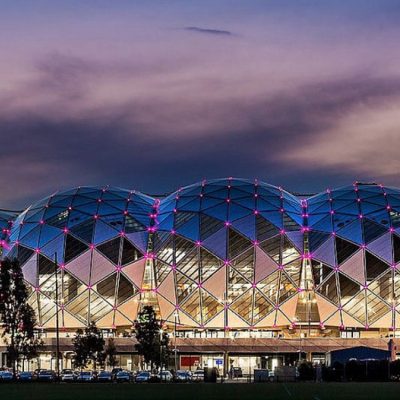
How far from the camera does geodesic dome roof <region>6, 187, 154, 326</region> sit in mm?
128000

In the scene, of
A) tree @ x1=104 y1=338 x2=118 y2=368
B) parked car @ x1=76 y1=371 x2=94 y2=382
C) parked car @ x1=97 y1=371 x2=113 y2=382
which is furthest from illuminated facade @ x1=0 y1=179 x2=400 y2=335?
parked car @ x1=76 y1=371 x2=94 y2=382

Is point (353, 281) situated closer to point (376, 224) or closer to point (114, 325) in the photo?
point (376, 224)

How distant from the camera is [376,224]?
128 meters

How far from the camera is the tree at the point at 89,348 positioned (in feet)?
363

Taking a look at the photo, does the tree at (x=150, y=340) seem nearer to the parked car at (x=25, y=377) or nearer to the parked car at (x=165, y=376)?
the parked car at (x=165, y=376)

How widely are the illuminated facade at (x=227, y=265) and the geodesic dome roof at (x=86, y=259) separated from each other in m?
0.12

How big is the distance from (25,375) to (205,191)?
45.9m

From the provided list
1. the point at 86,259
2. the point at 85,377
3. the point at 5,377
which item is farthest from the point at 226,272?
the point at 5,377

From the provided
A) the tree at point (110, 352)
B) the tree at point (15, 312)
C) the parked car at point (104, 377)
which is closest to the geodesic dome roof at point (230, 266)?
the tree at point (110, 352)

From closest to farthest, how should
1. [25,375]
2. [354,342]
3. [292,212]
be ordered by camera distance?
[25,375] → [354,342] → [292,212]

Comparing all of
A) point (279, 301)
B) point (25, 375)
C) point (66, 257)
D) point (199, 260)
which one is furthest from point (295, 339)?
point (25, 375)

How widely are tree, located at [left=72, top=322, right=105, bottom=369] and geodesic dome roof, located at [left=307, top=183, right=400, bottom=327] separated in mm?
29638

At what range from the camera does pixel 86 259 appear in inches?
5044

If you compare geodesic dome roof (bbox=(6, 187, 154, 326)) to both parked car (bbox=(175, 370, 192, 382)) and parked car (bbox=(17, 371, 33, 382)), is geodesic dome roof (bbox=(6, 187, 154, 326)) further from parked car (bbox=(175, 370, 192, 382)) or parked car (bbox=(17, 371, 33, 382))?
parked car (bbox=(17, 371, 33, 382))
